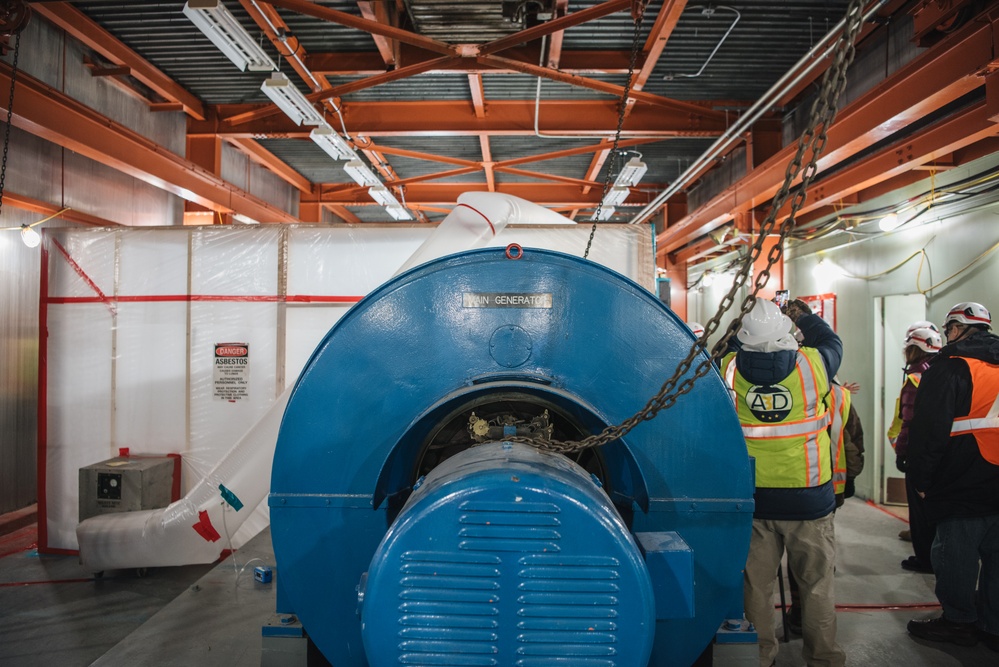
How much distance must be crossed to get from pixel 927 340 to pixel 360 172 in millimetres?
5734

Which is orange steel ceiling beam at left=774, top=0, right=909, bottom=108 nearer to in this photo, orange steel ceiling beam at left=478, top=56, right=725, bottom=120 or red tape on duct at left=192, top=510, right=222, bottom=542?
orange steel ceiling beam at left=478, top=56, right=725, bottom=120

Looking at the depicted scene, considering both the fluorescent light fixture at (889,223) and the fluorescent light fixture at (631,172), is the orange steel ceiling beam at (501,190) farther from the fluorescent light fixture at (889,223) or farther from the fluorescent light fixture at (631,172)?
the fluorescent light fixture at (889,223)

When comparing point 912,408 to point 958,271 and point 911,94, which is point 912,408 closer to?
point 958,271

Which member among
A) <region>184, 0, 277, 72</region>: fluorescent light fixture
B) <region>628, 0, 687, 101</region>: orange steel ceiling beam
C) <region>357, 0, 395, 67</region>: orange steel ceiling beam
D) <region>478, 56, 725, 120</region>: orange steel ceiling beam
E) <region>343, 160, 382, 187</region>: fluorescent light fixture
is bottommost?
<region>343, 160, 382, 187</region>: fluorescent light fixture

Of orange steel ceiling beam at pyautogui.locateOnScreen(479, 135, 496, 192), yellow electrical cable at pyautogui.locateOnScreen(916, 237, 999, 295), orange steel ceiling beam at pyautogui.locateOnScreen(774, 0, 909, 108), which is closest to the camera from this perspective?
orange steel ceiling beam at pyautogui.locateOnScreen(774, 0, 909, 108)

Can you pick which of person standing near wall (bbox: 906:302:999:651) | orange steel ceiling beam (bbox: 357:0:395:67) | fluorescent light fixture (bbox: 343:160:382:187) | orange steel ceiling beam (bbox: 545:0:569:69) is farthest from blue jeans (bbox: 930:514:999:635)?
fluorescent light fixture (bbox: 343:160:382:187)

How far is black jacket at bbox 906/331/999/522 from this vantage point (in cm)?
364

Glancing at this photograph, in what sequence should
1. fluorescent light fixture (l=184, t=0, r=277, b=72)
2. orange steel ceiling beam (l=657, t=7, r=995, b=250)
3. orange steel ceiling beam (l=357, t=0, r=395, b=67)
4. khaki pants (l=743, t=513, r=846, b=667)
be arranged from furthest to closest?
orange steel ceiling beam (l=357, t=0, r=395, b=67) → fluorescent light fixture (l=184, t=0, r=277, b=72) → orange steel ceiling beam (l=657, t=7, r=995, b=250) → khaki pants (l=743, t=513, r=846, b=667)

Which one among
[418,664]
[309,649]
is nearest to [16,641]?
[309,649]

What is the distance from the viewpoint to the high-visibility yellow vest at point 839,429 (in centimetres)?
390

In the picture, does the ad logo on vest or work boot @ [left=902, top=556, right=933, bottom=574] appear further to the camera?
work boot @ [left=902, top=556, right=933, bottom=574]

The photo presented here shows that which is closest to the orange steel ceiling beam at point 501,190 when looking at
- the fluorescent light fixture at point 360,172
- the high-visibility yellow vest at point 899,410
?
the fluorescent light fixture at point 360,172

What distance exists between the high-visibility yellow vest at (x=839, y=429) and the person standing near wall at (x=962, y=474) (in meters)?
0.40

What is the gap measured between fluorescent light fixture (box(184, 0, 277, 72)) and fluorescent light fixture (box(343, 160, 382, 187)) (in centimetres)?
188
